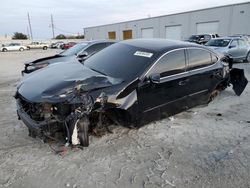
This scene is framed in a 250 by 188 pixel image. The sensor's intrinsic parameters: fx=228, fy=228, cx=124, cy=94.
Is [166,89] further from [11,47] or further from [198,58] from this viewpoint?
[11,47]

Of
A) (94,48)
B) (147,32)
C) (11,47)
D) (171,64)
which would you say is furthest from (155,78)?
(11,47)

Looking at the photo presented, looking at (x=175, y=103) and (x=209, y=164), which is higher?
(x=175, y=103)

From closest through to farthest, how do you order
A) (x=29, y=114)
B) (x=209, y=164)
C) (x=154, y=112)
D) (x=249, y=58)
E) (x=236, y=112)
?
(x=209, y=164) < (x=29, y=114) < (x=154, y=112) < (x=236, y=112) < (x=249, y=58)

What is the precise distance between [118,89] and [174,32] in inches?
1290

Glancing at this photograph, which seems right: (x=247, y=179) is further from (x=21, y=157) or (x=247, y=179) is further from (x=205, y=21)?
(x=205, y=21)

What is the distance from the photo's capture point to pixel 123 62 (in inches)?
162

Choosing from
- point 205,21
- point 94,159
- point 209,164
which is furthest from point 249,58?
point 205,21

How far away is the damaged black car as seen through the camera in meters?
3.20

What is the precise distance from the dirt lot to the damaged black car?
11.2 inches

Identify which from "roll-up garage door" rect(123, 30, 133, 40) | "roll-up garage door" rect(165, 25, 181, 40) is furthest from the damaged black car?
"roll-up garage door" rect(123, 30, 133, 40)

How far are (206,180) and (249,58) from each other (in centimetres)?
1216

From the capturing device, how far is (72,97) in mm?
3158

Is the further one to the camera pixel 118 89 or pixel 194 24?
pixel 194 24

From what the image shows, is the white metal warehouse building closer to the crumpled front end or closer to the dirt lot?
the dirt lot
